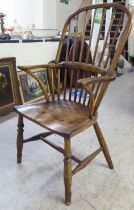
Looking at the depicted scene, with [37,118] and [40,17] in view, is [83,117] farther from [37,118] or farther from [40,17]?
[40,17]

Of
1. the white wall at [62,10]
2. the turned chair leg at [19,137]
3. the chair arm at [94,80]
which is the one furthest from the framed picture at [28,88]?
the white wall at [62,10]

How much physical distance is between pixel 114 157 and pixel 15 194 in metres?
0.76

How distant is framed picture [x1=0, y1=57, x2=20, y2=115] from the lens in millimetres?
2236

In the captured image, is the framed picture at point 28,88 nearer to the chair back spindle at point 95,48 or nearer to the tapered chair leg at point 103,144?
the chair back spindle at point 95,48

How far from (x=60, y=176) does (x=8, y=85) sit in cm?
127

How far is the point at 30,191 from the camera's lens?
4.12 ft

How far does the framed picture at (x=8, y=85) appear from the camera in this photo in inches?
88.0

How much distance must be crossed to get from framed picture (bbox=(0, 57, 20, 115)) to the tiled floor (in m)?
0.27

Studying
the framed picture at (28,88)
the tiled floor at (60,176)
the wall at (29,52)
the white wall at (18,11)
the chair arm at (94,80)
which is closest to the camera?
the chair arm at (94,80)

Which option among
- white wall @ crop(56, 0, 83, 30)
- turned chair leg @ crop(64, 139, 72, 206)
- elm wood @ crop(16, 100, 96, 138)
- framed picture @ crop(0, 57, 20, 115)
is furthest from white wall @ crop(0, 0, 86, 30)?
turned chair leg @ crop(64, 139, 72, 206)

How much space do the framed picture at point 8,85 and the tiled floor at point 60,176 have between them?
0.27 metres

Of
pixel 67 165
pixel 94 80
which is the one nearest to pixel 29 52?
pixel 94 80

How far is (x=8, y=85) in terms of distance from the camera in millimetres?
2295

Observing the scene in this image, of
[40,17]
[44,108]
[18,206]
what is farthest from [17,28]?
[18,206]
